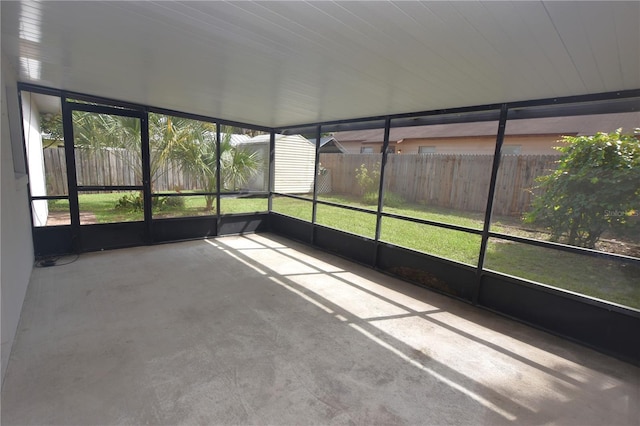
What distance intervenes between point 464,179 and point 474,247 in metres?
1.35

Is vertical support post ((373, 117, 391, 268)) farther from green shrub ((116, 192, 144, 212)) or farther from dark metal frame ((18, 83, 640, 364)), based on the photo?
green shrub ((116, 192, 144, 212))

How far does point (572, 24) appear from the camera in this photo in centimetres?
145

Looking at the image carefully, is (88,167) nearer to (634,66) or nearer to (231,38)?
(231,38)

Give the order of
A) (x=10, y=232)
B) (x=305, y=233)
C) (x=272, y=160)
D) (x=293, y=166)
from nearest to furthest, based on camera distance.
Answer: (x=10, y=232) < (x=305, y=233) < (x=272, y=160) < (x=293, y=166)

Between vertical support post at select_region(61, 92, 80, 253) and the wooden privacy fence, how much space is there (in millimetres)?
4980

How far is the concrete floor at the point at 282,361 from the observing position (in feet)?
5.56

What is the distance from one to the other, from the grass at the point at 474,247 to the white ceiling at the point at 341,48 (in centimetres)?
197

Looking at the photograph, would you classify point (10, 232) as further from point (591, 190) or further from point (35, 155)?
point (591, 190)

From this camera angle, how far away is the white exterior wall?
6.36 metres

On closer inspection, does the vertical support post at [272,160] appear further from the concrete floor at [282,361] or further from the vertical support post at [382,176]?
the concrete floor at [282,361]

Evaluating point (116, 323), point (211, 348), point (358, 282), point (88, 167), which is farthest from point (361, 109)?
point (88, 167)

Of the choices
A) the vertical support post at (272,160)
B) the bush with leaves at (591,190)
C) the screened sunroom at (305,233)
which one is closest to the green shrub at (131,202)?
the screened sunroom at (305,233)

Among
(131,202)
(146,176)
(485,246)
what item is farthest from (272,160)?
(485,246)

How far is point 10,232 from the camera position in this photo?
93.0 inches
